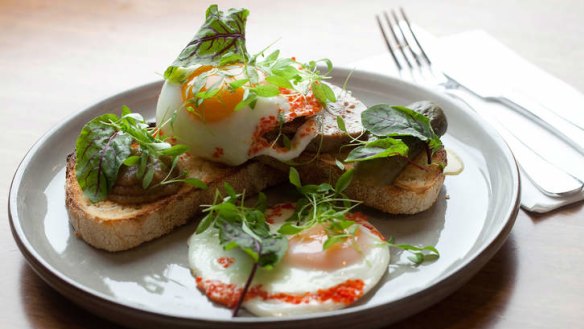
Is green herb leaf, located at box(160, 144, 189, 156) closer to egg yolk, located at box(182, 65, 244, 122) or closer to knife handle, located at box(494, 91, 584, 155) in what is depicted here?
egg yolk, located at box(182, 65, 244, 122)

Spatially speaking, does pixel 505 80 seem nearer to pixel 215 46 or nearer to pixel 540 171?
pixel 540 171

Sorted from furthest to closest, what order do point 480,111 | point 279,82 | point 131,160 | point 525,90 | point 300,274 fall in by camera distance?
point 525,90 → point 480,111 → point 279,82 → point 131,160 → point 300,274

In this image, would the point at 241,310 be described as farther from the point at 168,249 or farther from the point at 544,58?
the point at 544,58

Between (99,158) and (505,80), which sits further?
(505,80)

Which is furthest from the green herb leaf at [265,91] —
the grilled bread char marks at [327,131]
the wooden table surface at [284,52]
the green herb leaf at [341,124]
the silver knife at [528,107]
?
the silver knife at [528,107]

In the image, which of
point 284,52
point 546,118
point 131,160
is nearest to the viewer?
point 131,160

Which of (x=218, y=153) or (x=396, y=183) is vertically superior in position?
(x=218, y=153)

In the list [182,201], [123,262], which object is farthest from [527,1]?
[123,262]

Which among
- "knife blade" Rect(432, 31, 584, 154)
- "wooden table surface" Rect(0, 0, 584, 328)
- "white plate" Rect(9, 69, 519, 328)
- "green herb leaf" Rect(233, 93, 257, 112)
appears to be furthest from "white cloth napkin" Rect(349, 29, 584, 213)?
"green herb leaf" Rect(233, 93, 257, 112)

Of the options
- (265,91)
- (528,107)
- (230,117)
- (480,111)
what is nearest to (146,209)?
(230,117)
